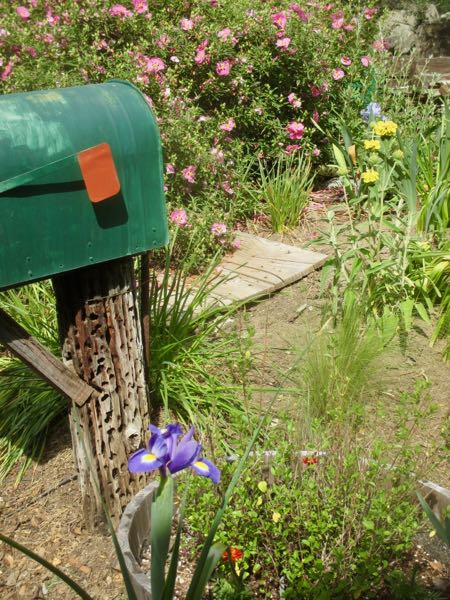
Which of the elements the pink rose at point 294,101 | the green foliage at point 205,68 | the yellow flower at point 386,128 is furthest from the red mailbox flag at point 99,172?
the pink rose at point 294,101

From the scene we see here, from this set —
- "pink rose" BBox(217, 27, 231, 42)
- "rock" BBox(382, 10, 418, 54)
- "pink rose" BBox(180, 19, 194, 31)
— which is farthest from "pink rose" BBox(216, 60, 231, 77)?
"rock" BBox(382, 10, 418, 54)

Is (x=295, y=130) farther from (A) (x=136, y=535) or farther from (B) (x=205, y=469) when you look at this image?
(B) (x=205, y=469)

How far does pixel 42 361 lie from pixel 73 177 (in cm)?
63

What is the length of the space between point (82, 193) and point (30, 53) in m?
3.45

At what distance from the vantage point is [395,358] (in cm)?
361

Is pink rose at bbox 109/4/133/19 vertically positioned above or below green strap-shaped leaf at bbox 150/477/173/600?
above

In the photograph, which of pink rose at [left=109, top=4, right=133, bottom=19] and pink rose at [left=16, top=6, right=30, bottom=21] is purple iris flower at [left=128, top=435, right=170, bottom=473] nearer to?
pink rose at [left=109, top=4, right=133, bottom=19]

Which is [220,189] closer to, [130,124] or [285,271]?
[285,271]

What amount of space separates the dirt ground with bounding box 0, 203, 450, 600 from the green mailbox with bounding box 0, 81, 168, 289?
1124mm

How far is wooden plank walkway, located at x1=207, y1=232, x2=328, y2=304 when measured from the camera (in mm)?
4277

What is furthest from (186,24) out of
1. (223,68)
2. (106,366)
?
(106,366)

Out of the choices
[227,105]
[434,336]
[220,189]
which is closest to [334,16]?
[227,105]

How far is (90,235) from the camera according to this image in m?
2.24

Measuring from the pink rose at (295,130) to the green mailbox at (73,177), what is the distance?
3.39 m
